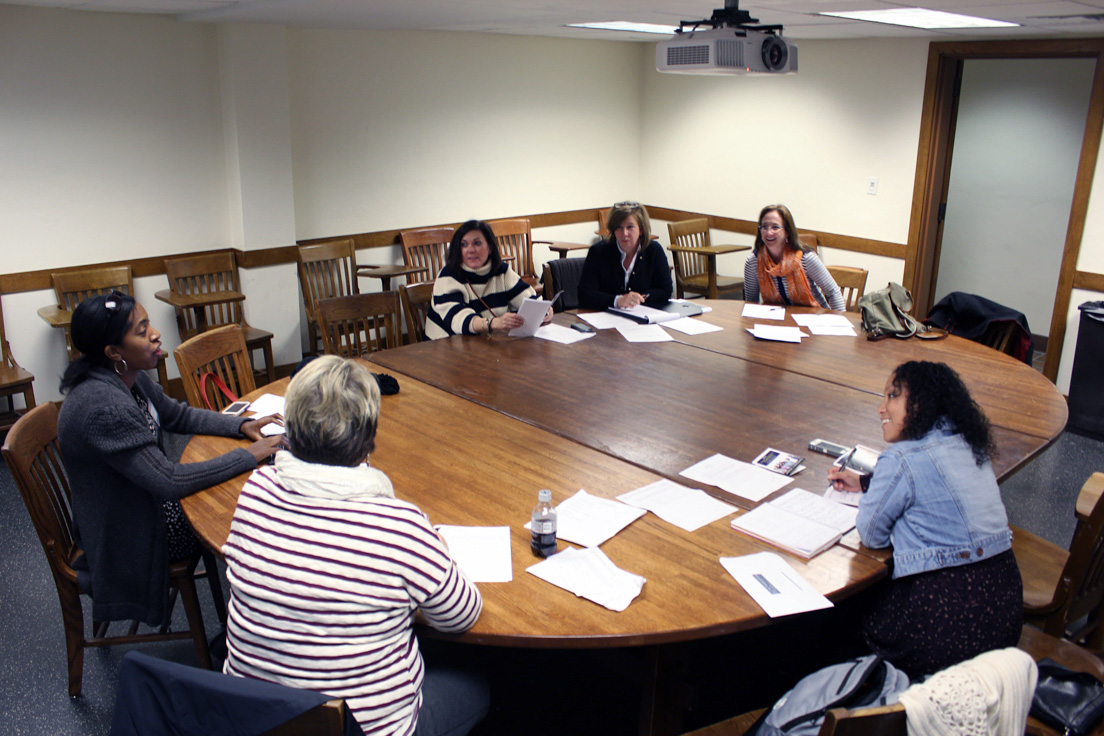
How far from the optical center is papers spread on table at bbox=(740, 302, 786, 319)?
14.2 feet

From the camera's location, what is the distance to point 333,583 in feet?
5.12

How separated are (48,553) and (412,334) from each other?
2.16 meters

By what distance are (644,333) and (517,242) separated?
111 inches

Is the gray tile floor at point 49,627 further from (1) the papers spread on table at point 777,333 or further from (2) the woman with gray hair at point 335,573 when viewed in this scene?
(2) the woman with gray hair at point 335,573

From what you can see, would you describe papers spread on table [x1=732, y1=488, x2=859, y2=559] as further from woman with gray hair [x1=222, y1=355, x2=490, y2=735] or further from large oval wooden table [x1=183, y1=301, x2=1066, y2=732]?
woman with gray hair [x1=222, y1=355, x2=490, y2=735]

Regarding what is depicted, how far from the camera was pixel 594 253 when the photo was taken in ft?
15.0

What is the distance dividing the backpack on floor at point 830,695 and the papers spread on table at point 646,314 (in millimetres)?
2605

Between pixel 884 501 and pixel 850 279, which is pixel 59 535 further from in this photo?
pixel 850 279

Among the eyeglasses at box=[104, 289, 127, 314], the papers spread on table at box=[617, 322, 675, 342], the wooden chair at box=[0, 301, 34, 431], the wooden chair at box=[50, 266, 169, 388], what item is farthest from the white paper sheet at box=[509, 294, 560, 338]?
the wooden chair at box=[0, 301, 34, 431]

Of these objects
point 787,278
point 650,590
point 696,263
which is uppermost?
point 787,278

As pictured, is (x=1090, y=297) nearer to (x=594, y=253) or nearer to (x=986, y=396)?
(x=986, y=396)

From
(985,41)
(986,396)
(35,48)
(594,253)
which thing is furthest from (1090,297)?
(35,48)

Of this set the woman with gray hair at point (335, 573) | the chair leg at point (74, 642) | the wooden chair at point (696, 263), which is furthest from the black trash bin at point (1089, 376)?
the chair leg at point (74, 642)

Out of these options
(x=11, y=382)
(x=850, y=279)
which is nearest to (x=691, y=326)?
(x=850, y=279)
